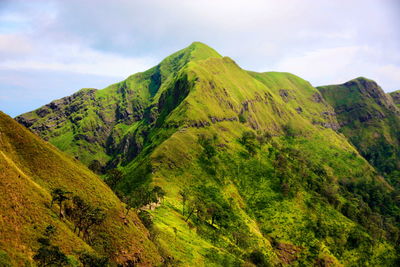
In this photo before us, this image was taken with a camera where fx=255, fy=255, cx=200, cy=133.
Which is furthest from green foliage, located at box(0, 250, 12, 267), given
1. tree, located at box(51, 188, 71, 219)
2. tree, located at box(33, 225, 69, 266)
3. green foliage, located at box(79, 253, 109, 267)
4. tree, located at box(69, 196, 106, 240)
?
tree, located at box(69, 196, 106, 240)

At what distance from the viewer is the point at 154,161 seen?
16588 cm

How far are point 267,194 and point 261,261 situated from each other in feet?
234

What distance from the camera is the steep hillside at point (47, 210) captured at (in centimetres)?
5050

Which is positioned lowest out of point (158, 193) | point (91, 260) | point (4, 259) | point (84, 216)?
point (91, 260)

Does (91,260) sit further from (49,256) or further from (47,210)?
(47,210)

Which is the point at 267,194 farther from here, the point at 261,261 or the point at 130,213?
the point at 130,213

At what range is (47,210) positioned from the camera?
191 ft

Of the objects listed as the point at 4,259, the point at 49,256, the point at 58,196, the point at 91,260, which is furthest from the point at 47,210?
the point at 91,260

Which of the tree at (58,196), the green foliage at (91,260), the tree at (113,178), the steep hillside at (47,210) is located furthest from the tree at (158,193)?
the green foliage at (91,260)

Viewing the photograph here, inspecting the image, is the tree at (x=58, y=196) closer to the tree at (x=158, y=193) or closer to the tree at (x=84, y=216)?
the tree at (x=84, y=216)

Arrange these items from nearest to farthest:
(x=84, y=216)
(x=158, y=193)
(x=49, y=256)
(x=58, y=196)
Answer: (x=49, y=256) < (x=58, y=196) < (x=84, y=216) < (x=158, y=193)

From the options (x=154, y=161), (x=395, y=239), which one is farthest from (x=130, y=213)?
(x=395, y=239)

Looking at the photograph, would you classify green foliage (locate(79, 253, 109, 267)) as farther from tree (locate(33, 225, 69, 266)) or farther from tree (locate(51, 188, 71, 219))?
tree (locate(51, 188, 71, 219))

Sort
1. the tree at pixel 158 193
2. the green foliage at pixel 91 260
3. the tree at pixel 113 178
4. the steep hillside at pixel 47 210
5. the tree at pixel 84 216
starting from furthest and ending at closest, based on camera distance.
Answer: the tree at pixel 158 193, the tree at pixel 113 178, the tree at pixel 84 216, the green foliage at pixel 91 260, the steep hillside at pixel 47 210
